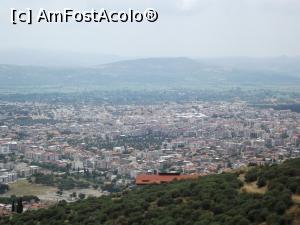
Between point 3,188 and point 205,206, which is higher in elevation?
point 205,206

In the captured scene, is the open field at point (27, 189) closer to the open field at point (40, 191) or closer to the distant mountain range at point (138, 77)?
the open field at point (40, 191)

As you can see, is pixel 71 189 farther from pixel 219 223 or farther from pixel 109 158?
pixel 219 223

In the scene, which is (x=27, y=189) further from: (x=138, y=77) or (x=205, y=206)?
(x=138, y=77)

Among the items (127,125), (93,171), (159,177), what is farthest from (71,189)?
(127,125)

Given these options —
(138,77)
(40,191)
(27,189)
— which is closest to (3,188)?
(27,189)

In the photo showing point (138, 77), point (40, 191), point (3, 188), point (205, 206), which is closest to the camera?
point (205, 206)

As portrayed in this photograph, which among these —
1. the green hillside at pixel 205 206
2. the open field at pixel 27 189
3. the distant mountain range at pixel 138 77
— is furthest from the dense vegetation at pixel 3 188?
the distant mountain range at pixel 138 77

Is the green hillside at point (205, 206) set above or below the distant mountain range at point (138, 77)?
below

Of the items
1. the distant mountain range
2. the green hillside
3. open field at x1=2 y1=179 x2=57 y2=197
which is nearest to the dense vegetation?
open field at x1=2 y1=179 x2=57 y2=197

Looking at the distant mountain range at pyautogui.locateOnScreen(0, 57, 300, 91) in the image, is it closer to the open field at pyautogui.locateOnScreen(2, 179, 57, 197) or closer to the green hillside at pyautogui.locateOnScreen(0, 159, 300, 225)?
the open field at pyautogui.locateOnScreen(2, 179, 57, 197)
